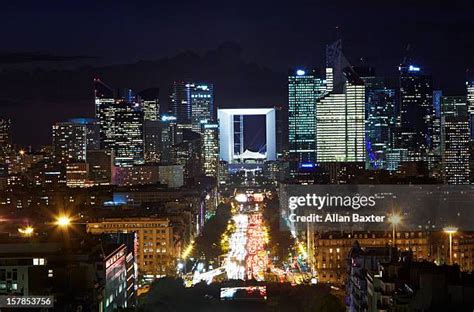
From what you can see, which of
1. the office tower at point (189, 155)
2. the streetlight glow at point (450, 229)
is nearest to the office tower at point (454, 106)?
the office tower at point (189, 155)

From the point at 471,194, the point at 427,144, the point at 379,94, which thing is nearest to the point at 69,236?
the point at 471,194

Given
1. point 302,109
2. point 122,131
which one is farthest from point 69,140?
point 302,109

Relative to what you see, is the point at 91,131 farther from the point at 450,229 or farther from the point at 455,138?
the point at 450,229

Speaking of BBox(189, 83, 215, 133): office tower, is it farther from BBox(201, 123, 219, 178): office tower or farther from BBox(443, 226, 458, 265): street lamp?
BBox(443, 226, 458, 265): street lamp

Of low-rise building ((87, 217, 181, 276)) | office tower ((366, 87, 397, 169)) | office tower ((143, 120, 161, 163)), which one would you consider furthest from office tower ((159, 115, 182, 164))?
low-rise building ((87, 217, 181, 276))

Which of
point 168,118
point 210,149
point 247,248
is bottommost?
point 247,248

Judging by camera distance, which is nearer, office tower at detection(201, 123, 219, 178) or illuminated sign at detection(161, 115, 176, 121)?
office tower at detection(201, 123, 219, 178)
